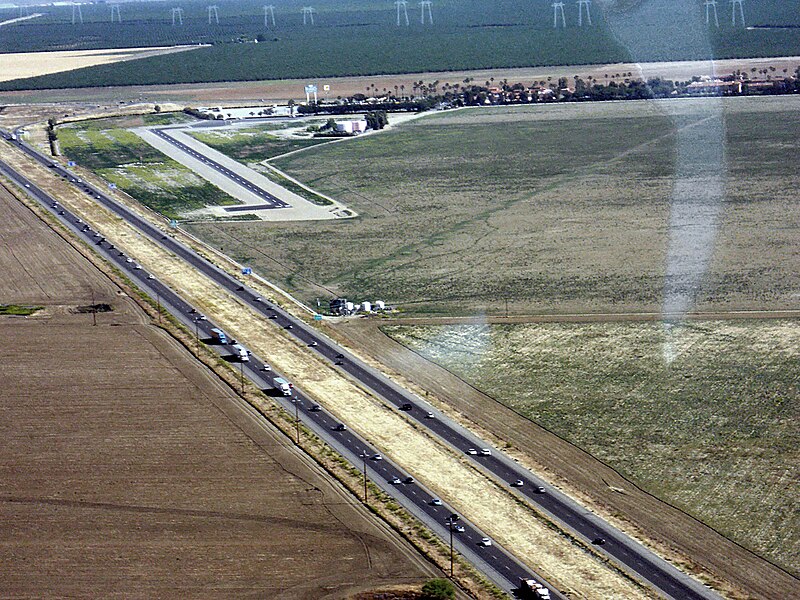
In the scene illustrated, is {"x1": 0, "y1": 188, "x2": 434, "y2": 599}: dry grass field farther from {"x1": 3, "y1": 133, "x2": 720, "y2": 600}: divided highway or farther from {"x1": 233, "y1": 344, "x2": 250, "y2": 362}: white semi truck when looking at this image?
{"x1": 3, "y1": 133, "x2": 720, "y2": 600}: divided highway

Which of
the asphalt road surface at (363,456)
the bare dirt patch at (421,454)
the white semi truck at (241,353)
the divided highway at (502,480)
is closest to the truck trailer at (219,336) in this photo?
the asphalt road surface at (363,456)

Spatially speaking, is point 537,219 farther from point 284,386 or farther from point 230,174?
point 284,386

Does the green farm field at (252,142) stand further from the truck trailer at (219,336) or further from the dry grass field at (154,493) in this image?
the dry grass field at (154,493)

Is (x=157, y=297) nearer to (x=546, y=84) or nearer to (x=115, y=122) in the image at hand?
(x=115, y=122)

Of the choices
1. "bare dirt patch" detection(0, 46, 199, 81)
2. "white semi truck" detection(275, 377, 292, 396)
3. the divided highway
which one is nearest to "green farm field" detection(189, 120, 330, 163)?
the divided highway

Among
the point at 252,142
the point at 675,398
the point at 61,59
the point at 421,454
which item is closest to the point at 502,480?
the point at 421,454

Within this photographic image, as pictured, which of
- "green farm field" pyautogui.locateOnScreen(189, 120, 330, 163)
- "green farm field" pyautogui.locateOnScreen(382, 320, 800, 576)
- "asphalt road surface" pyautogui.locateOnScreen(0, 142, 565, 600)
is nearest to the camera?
"asphalt road surface" pyautogui.locateOnScreen(0, 142, 565, 600)
